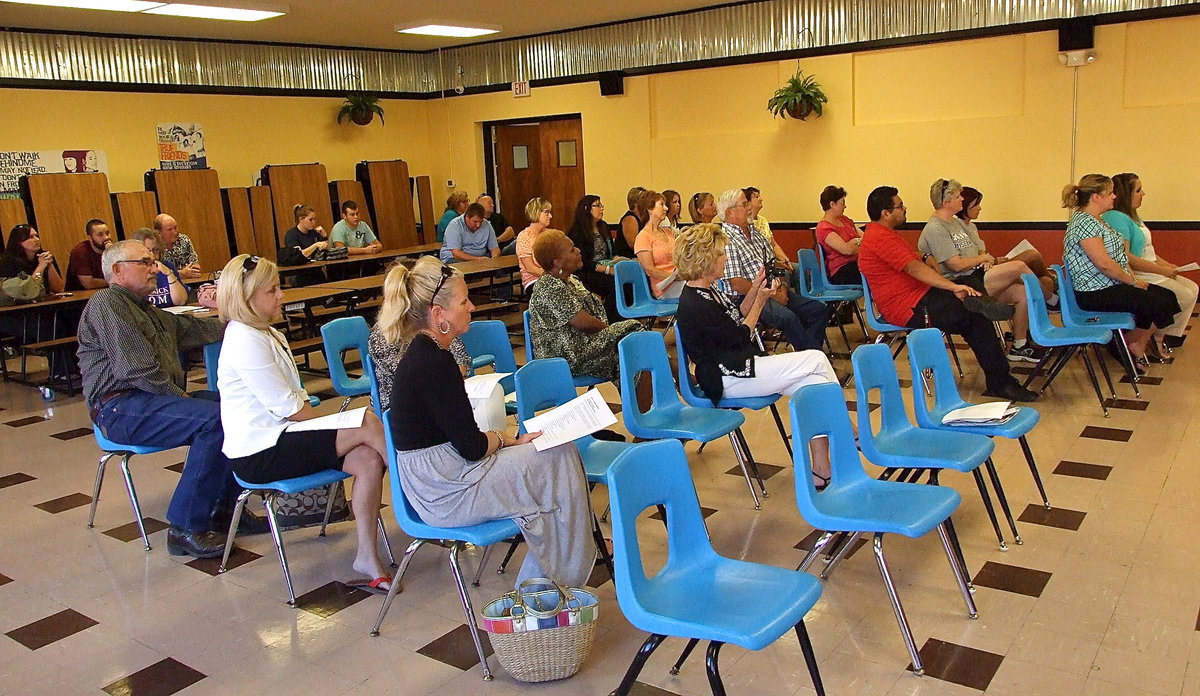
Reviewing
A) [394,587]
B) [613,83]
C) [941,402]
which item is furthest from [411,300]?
[613,83]

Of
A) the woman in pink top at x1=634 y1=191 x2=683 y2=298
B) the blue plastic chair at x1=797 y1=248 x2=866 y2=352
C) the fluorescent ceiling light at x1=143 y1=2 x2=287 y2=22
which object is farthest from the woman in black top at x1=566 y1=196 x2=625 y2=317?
the fluorescent ceiling light at x1=143 y1=2 x2=287 y2=22

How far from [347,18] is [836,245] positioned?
18.7ft

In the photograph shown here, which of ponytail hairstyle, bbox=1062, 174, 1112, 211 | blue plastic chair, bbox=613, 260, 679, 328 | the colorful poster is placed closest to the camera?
ponytail hairstyle, bbox=1062, 174, 1112, 211

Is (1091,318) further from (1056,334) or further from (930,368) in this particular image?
(930,368)

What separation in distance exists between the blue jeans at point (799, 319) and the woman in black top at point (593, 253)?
71.5 inches

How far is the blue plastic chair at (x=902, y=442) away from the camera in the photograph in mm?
3361

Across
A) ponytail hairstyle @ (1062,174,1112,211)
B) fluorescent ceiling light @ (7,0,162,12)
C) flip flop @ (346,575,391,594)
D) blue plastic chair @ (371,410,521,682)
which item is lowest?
flip flop @ (346,575,391,594)

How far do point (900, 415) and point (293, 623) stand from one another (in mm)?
2340

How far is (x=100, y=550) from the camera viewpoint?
4.14 m

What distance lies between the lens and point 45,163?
9805mm

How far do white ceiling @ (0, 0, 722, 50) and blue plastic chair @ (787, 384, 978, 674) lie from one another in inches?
273

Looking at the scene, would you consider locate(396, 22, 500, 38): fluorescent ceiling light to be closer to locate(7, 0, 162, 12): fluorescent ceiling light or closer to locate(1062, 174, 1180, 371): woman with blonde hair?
locate(7, 0, 162, 12): fluorescent ceiling light

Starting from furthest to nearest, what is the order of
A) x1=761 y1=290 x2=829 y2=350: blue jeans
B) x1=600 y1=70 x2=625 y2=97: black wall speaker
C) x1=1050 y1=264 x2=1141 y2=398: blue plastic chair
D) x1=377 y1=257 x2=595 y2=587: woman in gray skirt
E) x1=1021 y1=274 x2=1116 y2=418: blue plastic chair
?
x1=600 y1=70 x2=625 y2=97: black wall speaker < x1=761 y1=290 x2=829 y2=350: blue jeans < x1=1050 y1=264 x2=1141 y2=398: blue plastic chair < x1=1021 y1=274 x2=1116 y2=418: blue plastic chair < x1=377 y1=257 x2=595 y2=587: woman in gray skirt

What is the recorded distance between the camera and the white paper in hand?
2967mm
